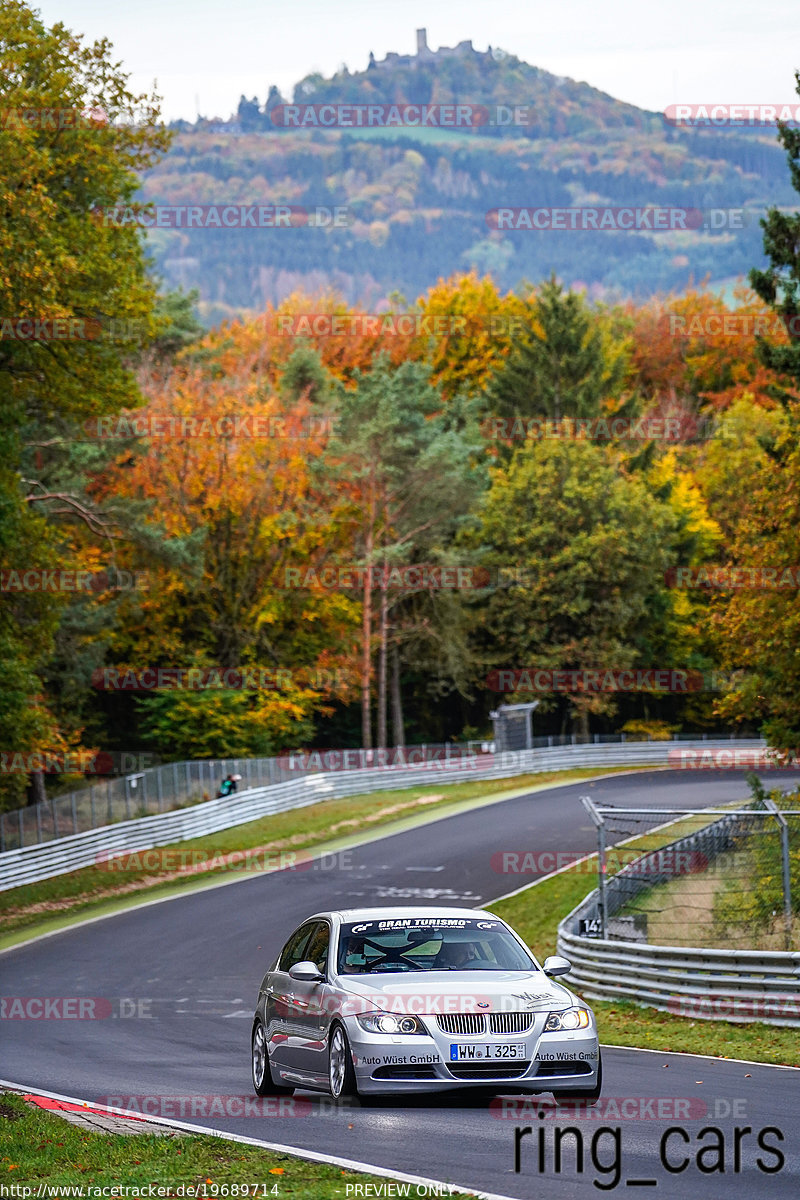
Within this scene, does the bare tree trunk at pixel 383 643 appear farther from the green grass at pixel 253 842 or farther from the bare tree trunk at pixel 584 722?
Answer: the bare tree trunk at pixel 584 722

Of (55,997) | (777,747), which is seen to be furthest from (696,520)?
(55,997)

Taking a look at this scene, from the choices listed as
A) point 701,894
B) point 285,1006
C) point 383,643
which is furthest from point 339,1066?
point 383,643

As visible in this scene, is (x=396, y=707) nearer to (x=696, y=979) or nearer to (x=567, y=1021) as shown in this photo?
(x=696, y=979)

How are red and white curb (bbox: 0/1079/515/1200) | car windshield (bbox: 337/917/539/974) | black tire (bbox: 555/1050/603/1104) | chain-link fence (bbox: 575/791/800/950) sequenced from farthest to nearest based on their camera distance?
chain-link fence (bbox: 575/791/800/950), car windshield (bbox: 337/917/539/974), black tire (bbox: 555/1050/603/1104), red and white curb (bbox: 0/1079/515/1200)

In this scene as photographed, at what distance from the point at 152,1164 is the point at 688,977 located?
10.0 metres

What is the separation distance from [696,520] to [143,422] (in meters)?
30.7

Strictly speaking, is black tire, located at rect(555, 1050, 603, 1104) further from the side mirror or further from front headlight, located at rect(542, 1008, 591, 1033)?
the side mirror

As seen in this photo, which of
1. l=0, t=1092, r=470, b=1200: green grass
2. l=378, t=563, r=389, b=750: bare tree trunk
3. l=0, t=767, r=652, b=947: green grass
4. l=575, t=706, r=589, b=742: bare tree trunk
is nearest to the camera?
l=0, t=1092, r=470, b=1200: green grass

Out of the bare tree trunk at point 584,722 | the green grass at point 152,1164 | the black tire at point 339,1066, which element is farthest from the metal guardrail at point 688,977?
the bare tree trunk at point 584,722

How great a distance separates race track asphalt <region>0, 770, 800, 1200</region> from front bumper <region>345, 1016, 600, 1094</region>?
24cm

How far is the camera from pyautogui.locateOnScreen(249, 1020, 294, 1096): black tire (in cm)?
1229

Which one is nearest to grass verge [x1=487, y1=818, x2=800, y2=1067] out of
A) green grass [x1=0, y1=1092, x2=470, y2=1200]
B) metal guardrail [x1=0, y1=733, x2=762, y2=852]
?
green grass [x1=0, y1=1092, x2=470, y2=1200]

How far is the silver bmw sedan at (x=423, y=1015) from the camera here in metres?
10.5

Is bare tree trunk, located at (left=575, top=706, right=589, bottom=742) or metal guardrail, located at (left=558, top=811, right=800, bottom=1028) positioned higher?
metal guardrail, located at (left=558, top=811, right=800, bottom=1028)
